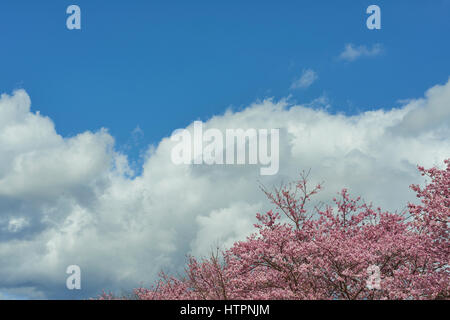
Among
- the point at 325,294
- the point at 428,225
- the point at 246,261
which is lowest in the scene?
the point at 325,294

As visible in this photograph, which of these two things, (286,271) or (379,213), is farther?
(379,213)

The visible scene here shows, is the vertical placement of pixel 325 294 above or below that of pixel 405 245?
below

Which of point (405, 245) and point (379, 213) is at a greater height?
point (379, 213)

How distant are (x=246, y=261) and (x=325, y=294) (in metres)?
3.29

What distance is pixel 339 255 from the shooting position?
16062 mm

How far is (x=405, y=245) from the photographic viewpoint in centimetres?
1659
